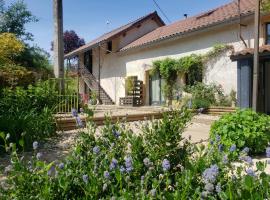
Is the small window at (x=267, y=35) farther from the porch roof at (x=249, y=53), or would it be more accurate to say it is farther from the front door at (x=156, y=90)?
the front door at (x=156, y=90)

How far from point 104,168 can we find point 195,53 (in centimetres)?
1474

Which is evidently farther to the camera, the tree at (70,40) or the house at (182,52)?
the tree at (70,40)

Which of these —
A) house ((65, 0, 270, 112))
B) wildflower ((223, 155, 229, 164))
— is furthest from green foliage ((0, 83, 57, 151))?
house ((65, 0, 270, 112))

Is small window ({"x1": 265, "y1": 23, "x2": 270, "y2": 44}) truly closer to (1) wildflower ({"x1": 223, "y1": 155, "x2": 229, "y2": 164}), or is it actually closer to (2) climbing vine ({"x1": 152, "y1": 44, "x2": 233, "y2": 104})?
(2) climbing vine ({"x1": 152, "y1": 44, "x2": 233, "y2": 104})

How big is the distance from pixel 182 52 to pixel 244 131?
464 inches

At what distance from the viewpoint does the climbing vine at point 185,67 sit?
15.6 metres

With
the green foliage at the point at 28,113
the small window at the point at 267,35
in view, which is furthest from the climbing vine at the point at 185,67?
the green foliage at the point at 28,113

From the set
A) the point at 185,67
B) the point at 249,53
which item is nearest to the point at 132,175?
the point at 249,53

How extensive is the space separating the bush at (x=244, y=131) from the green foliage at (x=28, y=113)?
3.74 meters

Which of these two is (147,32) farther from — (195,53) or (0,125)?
(0,125)

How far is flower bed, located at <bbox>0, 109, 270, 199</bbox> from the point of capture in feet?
7.38

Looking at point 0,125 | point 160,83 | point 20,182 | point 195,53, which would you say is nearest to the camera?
point 20,182

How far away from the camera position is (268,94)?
13859 mm

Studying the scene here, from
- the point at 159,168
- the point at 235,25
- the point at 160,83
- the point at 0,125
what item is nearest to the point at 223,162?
the point at 159,168
